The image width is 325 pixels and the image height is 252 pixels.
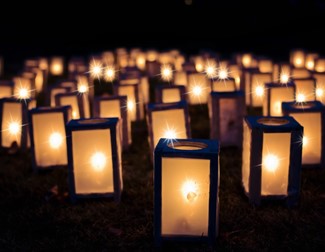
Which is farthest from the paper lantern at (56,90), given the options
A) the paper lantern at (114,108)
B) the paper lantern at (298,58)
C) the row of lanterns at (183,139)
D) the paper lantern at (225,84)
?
the paper lantern at (298,58)

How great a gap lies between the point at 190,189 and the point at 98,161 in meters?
1.04

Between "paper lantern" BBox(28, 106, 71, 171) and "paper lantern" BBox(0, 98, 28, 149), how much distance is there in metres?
0.78

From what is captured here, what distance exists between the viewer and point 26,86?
25.3 feet

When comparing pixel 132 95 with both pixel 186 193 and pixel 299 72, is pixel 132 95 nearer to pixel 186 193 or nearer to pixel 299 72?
pixel 299 72

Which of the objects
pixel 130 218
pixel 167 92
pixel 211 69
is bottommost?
pixel 130 218

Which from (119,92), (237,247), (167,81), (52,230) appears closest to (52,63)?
(167,81)

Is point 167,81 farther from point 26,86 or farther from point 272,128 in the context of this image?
point 272,128

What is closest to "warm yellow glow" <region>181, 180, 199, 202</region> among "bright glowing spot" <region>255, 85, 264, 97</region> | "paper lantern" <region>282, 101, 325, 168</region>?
"paper lantern" <region>282, 101, 325, 168</region>

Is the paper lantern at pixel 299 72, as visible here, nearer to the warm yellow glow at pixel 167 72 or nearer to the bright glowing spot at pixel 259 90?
the bright glowing spot at pixel 259 90

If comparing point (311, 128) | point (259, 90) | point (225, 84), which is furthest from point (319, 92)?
point (311, 128)

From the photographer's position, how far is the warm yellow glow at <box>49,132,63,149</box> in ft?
15.1

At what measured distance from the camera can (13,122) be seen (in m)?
5.36

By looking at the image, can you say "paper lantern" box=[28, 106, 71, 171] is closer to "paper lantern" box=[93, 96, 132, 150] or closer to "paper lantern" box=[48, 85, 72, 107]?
"paper lantern" box=[93, 96, 132, 150]

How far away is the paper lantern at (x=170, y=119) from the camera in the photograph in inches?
178
